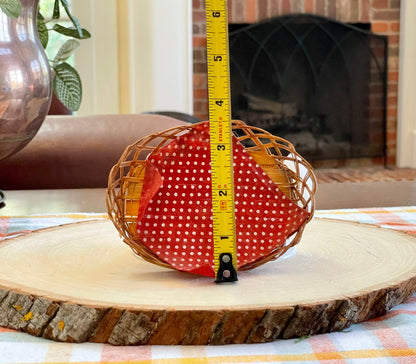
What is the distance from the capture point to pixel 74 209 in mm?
1146

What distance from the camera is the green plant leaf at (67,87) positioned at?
3.59ft

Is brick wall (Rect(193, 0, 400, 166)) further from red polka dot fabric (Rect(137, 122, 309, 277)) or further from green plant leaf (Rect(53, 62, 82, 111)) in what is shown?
red polka dot fabric (Rect(137, 122, 309, 277))

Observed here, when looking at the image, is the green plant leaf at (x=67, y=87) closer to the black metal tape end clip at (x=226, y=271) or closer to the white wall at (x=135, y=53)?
the black metal tape end clip at (x=226, y=271)

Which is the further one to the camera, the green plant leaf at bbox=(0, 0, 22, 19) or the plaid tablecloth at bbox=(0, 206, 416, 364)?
the green plant leaf at bbox=(0, 0, 22, 19)

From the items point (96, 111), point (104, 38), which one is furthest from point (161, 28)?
point (96, 111)

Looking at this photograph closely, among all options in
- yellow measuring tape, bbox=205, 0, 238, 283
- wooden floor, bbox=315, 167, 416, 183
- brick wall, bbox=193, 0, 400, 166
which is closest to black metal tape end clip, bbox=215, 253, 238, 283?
yellow measuring tape, bbox=205, 0, 238, 283

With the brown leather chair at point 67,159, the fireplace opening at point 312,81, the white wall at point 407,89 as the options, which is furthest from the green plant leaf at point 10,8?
the white wall at point 407,89

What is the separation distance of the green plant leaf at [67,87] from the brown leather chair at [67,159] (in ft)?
1.61

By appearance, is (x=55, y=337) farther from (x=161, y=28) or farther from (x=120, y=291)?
(x=161, y=28)

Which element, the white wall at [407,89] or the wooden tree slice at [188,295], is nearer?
the wooden tree slice at [188,295]

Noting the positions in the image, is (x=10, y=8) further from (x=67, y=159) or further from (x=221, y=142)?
(x=67, y=159)

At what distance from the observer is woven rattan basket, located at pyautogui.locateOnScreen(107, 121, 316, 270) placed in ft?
2.23

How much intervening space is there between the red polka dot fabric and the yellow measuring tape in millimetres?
24

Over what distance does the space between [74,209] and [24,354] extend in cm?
61
